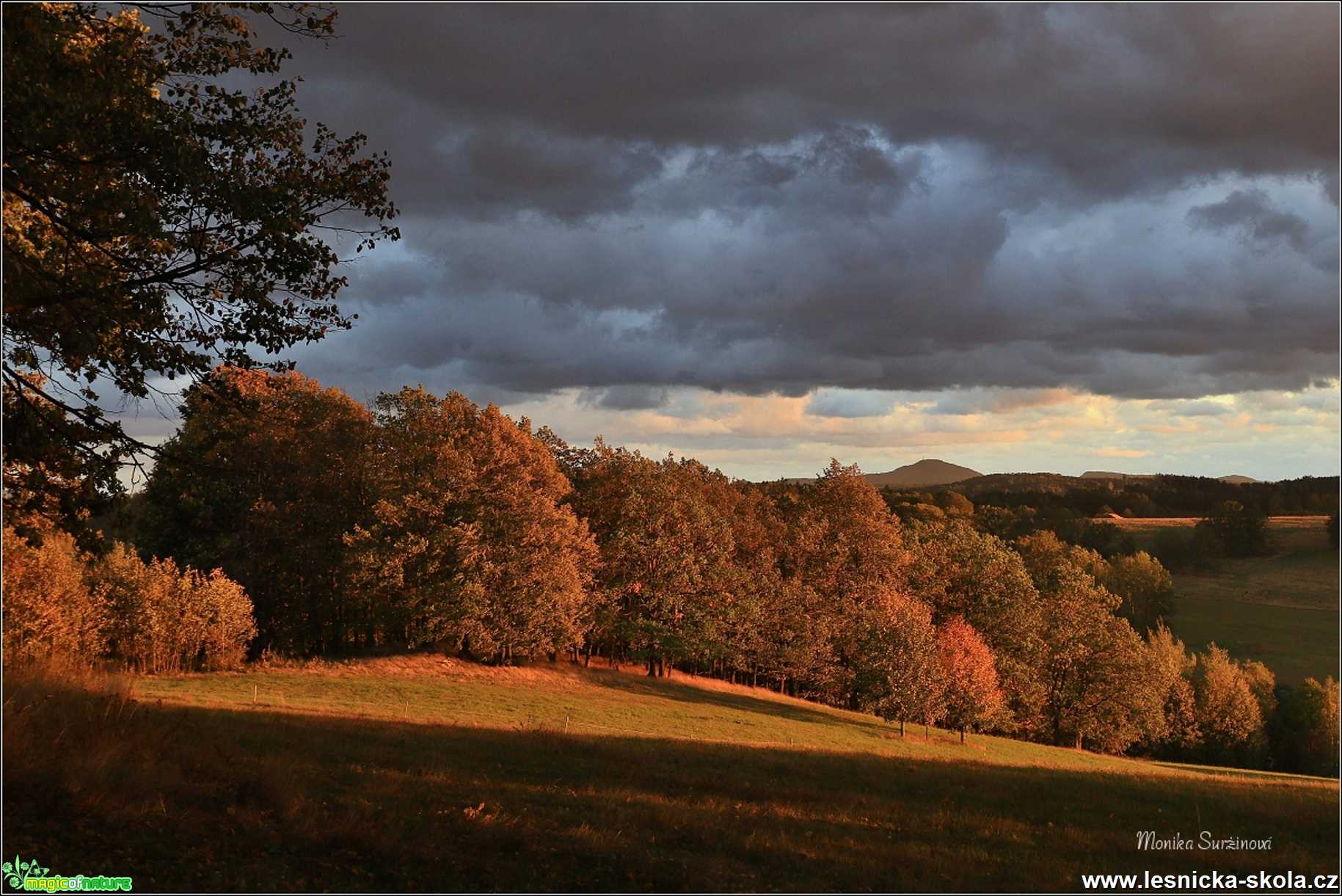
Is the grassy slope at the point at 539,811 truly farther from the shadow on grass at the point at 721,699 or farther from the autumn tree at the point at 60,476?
the shadow on grass at the point at 721,699

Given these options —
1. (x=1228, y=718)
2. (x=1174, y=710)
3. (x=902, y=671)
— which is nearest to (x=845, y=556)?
(x=902, y=671)

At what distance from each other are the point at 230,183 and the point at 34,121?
256 cm

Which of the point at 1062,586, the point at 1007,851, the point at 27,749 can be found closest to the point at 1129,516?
the point at 1062,586

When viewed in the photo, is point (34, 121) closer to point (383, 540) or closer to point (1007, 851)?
point (1007, 851)

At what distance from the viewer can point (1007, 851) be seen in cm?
1408

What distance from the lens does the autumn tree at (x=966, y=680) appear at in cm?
5275

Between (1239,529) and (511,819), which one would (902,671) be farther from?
(1239,529)

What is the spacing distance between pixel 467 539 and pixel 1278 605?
100205 mm

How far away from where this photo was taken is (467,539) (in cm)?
→ 5159

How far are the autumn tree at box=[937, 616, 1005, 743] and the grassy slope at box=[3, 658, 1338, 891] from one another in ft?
85.3

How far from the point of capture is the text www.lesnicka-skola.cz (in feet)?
40.9

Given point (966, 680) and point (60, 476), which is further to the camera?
point (966, 680)

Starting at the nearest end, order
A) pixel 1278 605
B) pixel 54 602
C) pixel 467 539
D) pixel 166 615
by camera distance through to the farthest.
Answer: pixel 54 602
pixel 166 615
pixel 467 539
pixel 1278 605

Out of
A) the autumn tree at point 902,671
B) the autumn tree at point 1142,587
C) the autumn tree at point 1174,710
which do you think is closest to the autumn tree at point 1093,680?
the autumn tree at point 1174,710
